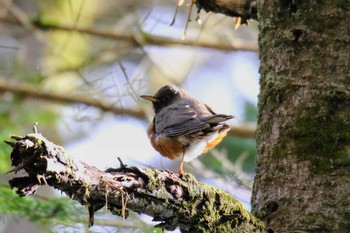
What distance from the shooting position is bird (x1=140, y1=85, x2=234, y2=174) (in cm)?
405

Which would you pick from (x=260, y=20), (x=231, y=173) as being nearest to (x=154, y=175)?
(x=260, y=20)

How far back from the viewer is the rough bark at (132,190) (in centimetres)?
171

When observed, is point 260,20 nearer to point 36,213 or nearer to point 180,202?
point 180,202

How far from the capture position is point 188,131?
13.4 feet

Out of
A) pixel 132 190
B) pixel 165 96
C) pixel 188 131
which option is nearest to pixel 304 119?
pixel 132 190

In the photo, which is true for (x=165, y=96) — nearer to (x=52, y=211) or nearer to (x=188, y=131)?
(x=188, y=131)

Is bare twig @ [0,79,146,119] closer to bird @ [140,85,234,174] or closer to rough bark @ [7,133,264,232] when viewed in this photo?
bird @ [140,85,234,174]

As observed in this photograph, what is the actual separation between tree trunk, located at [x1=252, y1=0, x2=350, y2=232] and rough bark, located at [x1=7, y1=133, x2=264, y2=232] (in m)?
0.24

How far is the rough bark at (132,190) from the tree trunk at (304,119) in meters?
0.24

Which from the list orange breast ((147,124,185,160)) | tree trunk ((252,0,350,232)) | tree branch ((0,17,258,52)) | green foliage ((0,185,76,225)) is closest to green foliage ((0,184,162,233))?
green foliage ((0,185,76,225))

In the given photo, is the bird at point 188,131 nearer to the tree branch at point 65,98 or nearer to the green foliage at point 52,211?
the green foliage at point 52,211

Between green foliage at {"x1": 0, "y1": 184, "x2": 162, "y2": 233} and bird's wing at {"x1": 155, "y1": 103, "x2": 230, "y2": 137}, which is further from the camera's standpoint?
bird's wing at {"x1": 155, "y1": 103, "x2": 230, "y2": 137}

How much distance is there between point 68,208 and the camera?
3658 millimetres

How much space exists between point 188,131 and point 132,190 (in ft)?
6.79
